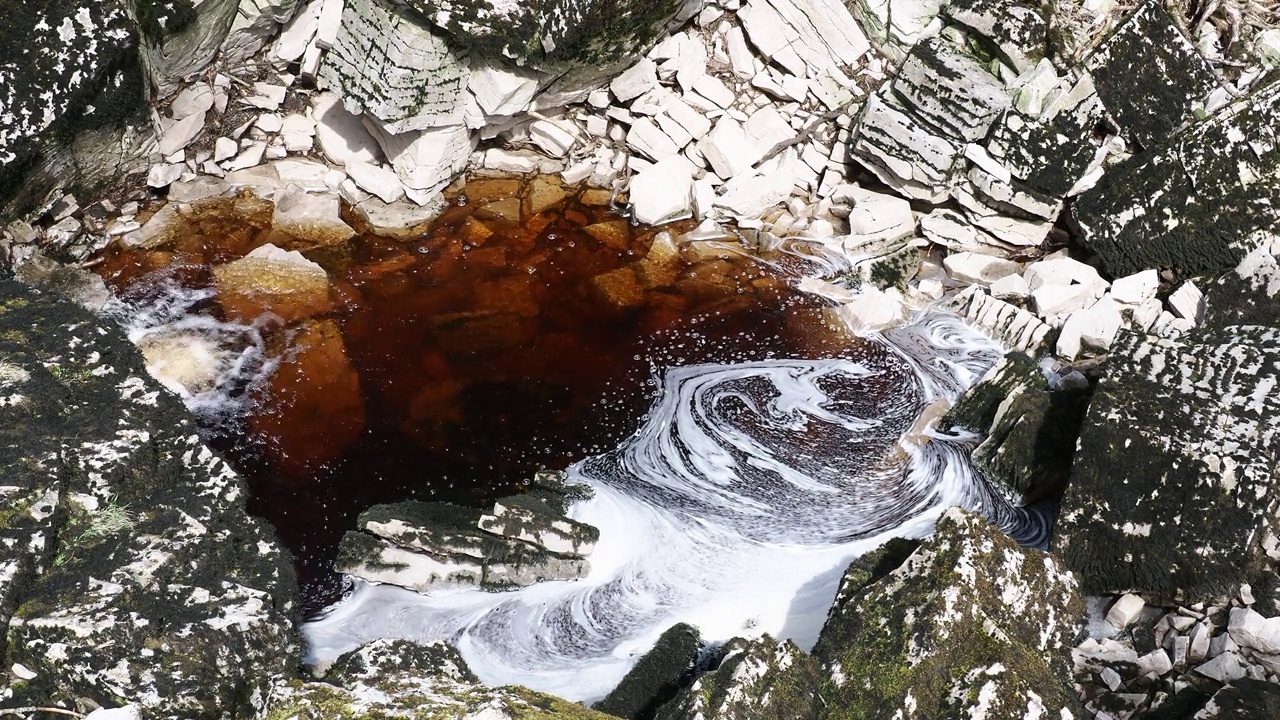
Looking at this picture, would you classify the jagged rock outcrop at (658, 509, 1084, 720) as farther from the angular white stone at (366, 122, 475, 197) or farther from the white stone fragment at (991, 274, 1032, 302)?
the angular white stone at (366, 122, 475, 197)

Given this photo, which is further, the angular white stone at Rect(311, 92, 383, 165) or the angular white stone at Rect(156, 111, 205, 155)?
the angular white stone at Rect(311, 92, 383, 165)

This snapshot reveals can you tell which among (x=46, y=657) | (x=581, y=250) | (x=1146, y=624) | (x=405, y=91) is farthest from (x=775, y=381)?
(x=46, y=657)

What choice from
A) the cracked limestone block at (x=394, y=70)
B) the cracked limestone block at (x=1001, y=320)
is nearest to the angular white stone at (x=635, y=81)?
the cracked limestone block at (x=394, y=70)

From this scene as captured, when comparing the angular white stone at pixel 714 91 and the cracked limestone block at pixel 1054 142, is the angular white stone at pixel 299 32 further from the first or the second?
the cracked limestone block at pixel 1054 142

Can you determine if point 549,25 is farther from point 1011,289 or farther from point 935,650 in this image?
point 935,650

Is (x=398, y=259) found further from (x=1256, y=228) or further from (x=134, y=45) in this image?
(x=1256, y=228)

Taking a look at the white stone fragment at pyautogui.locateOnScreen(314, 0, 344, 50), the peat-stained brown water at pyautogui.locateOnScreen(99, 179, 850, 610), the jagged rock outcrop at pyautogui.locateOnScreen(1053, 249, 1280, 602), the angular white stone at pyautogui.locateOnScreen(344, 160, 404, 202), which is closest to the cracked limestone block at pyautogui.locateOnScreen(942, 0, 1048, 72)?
the peat-stained brown water at pyautogui.locateOnScreen(99, 179, 850, 610)
